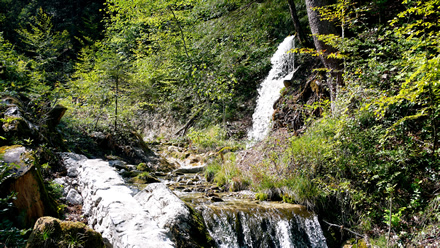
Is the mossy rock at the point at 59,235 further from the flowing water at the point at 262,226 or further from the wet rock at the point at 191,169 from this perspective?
the wet rock at the point at 191,169

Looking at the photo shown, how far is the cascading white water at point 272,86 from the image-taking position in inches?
342

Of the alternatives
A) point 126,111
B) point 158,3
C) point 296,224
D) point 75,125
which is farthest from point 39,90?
point 296,224

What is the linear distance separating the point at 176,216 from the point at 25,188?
1676mm

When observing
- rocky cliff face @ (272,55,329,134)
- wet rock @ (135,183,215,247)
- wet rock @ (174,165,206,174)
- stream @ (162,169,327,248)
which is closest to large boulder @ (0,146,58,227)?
wet rock @ (135,183,215,247)

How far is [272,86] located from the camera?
9258mm

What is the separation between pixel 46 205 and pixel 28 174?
0.46 meters

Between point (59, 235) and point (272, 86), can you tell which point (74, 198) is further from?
point (272, 86)

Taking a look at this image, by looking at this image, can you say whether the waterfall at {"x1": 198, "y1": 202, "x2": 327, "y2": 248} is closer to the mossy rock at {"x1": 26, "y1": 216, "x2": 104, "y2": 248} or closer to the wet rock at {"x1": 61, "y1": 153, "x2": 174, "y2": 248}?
the wet rock at {"x1": 61, "y1": 153, "x2": 174, "y2": 248}

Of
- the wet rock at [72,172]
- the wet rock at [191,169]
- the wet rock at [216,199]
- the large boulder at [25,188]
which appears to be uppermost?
the large boulder at [25,188]

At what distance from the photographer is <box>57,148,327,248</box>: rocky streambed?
2646mm

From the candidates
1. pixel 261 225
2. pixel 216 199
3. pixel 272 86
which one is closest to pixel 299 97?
pixel 272 86

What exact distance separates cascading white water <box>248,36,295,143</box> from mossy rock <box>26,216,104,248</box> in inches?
259

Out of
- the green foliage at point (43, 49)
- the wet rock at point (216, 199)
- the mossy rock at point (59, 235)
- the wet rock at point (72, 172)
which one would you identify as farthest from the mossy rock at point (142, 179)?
the mossy rock at point (59, 235)

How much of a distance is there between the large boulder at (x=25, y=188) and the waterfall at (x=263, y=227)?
2155 mm
